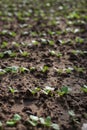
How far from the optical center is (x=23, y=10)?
6801 mm

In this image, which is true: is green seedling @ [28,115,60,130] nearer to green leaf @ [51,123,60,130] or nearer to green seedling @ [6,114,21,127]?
green leaf @ [51,123,60,130]

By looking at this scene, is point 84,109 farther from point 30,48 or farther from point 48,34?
point 48,34

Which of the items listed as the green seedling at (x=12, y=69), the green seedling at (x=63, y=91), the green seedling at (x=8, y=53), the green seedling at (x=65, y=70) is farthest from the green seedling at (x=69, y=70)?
the green seedling at (x=8, y=53)

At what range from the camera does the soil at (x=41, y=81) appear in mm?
2920

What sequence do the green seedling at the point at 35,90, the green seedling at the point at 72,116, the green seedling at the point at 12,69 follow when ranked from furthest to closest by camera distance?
1. the green seedling at the point at 12,69
2. the green seedling at the point at 35,90
3. the green seedling at the point at 72,116

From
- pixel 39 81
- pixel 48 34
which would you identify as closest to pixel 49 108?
pixel 39 81

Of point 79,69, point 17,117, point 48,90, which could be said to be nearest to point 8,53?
point 79,69

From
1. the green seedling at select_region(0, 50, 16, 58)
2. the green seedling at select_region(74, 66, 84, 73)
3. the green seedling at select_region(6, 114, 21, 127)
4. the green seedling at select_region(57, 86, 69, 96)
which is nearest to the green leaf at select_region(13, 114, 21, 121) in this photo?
the green seedling at select_region(6, 114, 21, 127)

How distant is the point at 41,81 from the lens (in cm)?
357

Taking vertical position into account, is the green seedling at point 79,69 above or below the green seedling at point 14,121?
above

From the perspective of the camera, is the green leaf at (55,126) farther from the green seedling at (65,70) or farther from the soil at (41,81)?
the green seedling at (65,70)

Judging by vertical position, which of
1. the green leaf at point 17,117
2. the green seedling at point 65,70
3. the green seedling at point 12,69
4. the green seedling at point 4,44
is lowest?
the green leaf at point 17,117

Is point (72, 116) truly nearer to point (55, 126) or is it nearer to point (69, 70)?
point (55, 126)

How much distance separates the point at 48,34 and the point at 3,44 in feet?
3.29
